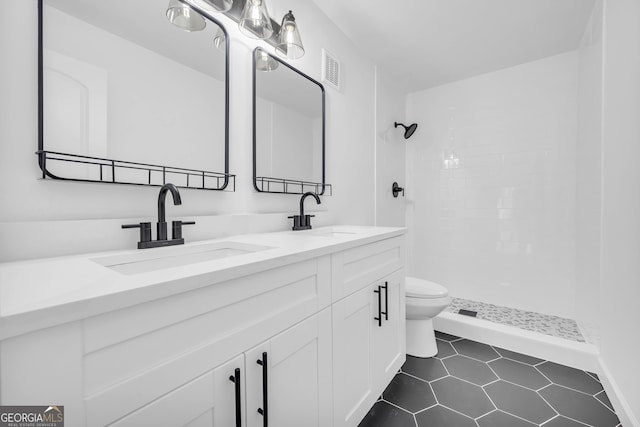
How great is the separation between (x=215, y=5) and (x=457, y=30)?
1.75 metres

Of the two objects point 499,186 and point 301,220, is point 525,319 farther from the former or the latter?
point 301,220

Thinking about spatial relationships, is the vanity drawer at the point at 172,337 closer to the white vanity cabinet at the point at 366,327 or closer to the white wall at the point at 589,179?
the white vanity cabinet at the point at 366,327

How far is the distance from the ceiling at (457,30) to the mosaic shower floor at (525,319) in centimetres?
218

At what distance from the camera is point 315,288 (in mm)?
940

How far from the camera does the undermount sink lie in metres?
0.85

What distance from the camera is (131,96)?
3.20 ft

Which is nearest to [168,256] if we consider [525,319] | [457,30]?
[457,30]

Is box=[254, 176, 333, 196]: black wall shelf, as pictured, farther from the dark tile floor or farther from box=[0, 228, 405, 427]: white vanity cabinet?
the dark tile floor

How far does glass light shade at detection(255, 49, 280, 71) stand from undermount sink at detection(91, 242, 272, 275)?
951 mm

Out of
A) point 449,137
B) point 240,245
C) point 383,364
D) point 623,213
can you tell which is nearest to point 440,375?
point 383,364

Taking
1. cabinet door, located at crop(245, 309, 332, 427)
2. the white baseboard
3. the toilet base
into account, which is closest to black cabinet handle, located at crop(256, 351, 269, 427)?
cabinet door, located at crop(245, 309, 332, 427)

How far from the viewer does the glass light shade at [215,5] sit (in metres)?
1.17

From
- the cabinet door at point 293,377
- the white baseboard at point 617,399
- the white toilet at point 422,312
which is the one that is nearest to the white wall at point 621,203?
the white baseboard at point 617,399

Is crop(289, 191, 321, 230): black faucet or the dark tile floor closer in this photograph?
the dark tile floor
